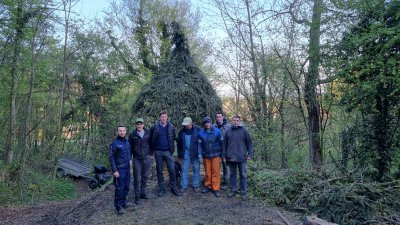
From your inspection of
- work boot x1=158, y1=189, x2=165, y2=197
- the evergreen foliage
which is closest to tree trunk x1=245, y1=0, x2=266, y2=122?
the evergreen foliage

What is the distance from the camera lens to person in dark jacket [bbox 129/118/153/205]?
25.4ft

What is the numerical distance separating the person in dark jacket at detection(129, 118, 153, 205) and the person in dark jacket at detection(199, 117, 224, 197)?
1251mm

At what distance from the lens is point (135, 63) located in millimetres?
20516

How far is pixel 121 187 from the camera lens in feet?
24.0

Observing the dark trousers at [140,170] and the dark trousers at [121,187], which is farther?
the dark trousers at [140,170]

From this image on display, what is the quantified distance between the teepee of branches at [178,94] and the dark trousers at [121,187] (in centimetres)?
271

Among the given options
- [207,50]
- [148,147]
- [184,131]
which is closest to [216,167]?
[184,131]

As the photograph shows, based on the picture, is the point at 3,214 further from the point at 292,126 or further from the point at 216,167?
the point at 292,126

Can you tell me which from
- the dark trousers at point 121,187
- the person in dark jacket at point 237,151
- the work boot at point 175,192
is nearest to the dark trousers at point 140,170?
the dark trousers at point 121,187

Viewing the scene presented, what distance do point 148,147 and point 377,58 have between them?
5.19 meters

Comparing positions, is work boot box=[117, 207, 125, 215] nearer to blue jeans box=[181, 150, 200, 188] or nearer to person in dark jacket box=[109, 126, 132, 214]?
person in dark jacket box=[109, 126, 132, 214]

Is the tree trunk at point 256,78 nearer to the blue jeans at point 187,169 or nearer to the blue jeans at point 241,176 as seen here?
the blue jeans at point 241,176

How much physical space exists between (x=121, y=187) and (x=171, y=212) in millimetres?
1096

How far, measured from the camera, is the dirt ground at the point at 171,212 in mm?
6996
